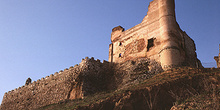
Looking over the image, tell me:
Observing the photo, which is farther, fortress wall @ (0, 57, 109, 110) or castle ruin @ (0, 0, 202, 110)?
fortress wall @ (0, 57, 109, 110)

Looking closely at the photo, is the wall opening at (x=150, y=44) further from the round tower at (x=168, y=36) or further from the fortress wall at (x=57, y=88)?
the fortress wall at (x=57, y=88)

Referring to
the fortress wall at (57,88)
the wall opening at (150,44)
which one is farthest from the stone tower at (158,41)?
the fortress wall at (57,88)

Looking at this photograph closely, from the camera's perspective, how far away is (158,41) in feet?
57.8

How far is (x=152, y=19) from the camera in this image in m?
18.9

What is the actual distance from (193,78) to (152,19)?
8.19m

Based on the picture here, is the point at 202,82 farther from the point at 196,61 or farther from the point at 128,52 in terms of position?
the point at 128,52

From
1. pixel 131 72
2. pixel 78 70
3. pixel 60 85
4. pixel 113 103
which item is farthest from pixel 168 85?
pixel 60 85

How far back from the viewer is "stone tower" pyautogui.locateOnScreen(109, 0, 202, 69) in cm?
1634

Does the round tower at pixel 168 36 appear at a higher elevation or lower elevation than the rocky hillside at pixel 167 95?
higher

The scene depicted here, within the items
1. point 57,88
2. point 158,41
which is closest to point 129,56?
point 158,41

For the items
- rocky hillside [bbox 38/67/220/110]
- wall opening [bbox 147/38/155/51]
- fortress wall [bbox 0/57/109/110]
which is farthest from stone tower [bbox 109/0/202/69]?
rocky hillside [bbox 38/67/220/110]

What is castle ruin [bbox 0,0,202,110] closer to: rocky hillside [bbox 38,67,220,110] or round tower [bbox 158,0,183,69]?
round tower [bbox 158,0,183,69]

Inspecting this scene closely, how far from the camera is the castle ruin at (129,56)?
16797mm

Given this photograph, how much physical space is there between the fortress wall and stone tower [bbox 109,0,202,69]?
233cm
